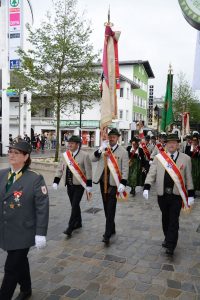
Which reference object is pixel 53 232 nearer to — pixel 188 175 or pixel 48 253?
pixel 48 253

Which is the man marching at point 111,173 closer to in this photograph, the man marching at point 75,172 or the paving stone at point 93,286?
the man marching at point 75,172

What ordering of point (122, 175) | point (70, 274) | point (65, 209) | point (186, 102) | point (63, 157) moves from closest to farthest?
point (70, 274)
point (122, 175)
point (63, 157)
point (65, 209)
point (186, 102)

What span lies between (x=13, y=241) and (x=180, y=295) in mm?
2061

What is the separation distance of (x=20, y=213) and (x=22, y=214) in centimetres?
2

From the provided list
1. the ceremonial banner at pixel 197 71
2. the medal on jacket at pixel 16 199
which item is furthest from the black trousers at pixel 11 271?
the ceremonial banner at pixel 197 71

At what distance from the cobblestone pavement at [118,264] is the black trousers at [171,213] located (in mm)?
268

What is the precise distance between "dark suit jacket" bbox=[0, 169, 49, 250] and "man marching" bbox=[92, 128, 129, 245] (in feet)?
8.13

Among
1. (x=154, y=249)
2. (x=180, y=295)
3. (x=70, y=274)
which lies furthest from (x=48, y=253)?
(x=180, y=295)

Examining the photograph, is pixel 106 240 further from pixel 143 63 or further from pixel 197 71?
pixel 143 63

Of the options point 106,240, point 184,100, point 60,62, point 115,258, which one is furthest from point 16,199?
point 184,100

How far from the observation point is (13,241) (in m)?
3.46

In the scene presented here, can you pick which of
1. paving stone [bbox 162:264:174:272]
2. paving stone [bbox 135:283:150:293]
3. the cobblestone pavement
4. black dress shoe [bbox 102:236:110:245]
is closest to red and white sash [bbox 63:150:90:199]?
the cobblestone pavement

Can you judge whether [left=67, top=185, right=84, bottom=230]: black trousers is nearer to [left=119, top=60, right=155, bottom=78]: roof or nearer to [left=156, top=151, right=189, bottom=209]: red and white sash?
[left=156, top=151, right=189, bottom=209]: red and white sash

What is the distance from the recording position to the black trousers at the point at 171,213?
5227mm
